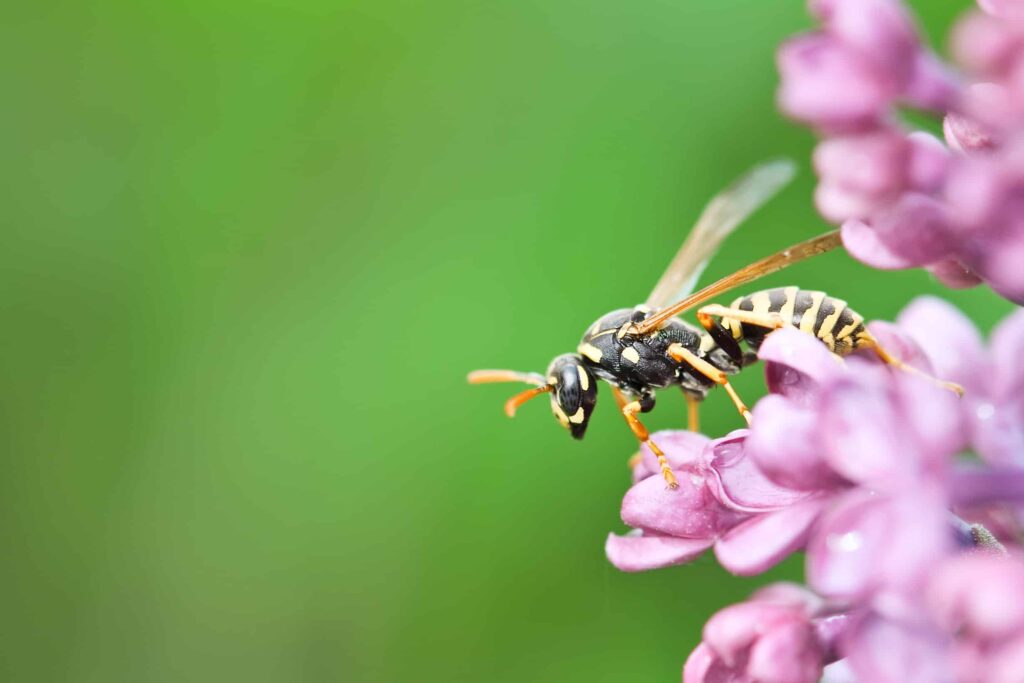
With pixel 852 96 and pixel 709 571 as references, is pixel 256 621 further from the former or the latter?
pixel 852 96

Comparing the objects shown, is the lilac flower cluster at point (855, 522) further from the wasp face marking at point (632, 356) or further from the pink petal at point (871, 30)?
the wasp face marking at point (632, 356)

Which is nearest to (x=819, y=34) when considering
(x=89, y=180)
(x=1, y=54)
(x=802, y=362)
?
(x=802, y=362)

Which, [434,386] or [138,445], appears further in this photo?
[138,445]

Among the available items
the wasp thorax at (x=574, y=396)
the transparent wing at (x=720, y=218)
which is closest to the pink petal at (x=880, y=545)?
the wasp thorax at (x=574, y=396)

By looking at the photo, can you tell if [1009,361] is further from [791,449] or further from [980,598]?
[980,598]

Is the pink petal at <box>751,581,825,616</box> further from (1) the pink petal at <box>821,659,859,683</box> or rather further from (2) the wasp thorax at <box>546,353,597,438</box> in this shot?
(2) the wasp thorax at <box>546,353,597,438</box>
